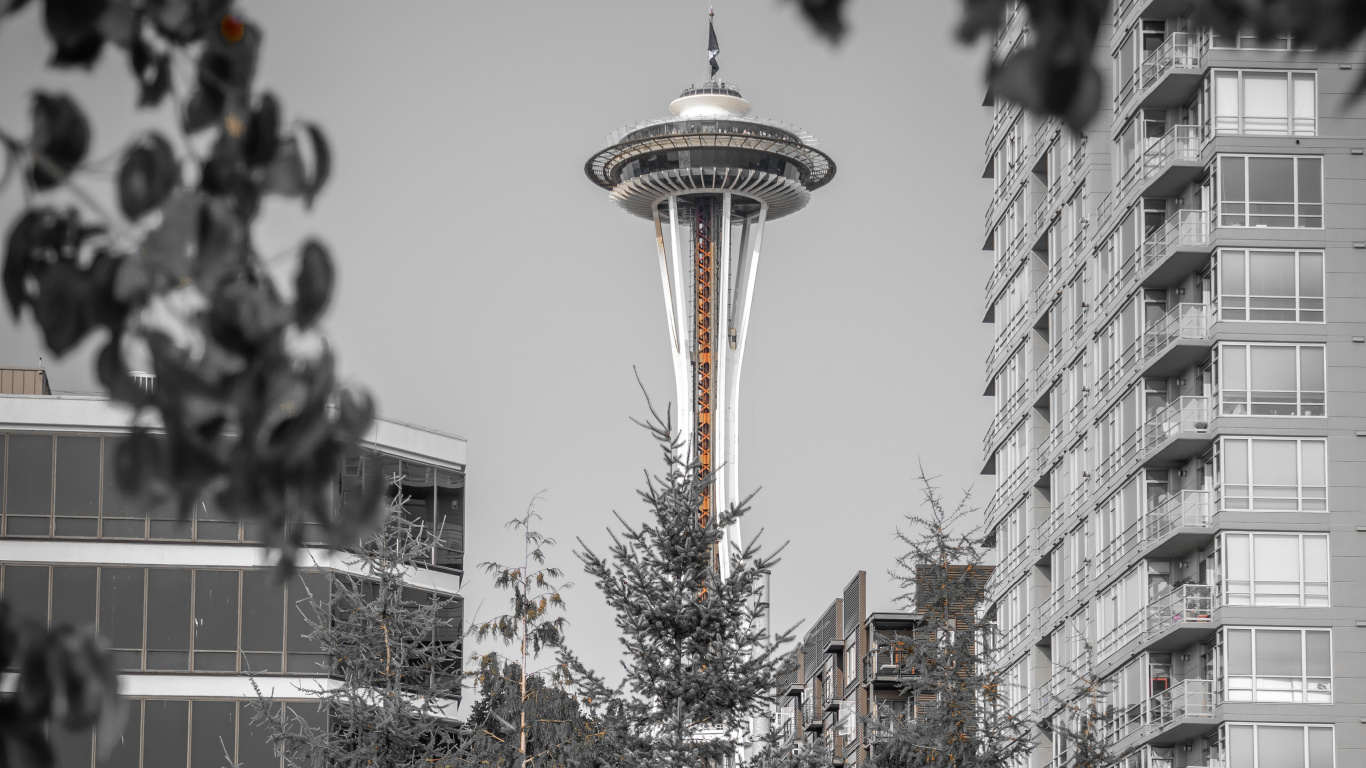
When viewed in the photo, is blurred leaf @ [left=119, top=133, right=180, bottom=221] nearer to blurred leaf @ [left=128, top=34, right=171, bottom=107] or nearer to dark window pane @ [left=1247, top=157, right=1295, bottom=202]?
blurred leaf @ [left=128, top=34, right=171, bottom=107]

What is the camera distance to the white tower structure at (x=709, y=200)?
449ft

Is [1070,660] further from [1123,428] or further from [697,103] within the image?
[697,103]

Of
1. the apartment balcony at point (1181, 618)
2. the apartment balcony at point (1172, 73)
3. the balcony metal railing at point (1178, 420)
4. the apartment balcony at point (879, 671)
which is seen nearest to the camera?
the apartment balcony at point (1181, 618)

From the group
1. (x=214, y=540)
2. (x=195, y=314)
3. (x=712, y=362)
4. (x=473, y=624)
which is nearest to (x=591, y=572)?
(x=473, y=624)

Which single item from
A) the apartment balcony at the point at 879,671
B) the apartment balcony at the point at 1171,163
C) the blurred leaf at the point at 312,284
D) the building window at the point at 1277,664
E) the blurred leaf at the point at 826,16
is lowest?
the blurred leaf at the point at 312,284

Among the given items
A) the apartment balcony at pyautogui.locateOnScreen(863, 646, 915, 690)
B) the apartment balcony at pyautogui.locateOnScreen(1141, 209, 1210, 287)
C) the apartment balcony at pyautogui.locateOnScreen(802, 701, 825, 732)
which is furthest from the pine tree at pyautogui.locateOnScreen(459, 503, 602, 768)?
the apartment balcony at pyautogui.locateOnScreen(802, 701, 825, 732)

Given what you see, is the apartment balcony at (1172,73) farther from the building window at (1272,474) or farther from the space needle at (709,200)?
the space needle at (709,200)

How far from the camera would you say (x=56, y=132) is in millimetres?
4539

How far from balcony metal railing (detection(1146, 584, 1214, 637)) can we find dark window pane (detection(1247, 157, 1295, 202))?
10622 millimetres

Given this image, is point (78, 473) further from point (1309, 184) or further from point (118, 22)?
point (118, 22)

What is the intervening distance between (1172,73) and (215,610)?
29819 millimetres

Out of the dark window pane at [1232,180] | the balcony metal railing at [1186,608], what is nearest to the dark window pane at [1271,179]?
the dark window pane at [1232,180]

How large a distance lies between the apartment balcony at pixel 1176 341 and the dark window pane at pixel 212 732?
2656cm

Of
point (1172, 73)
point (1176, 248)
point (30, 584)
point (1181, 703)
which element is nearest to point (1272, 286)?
point (1176, 248)
